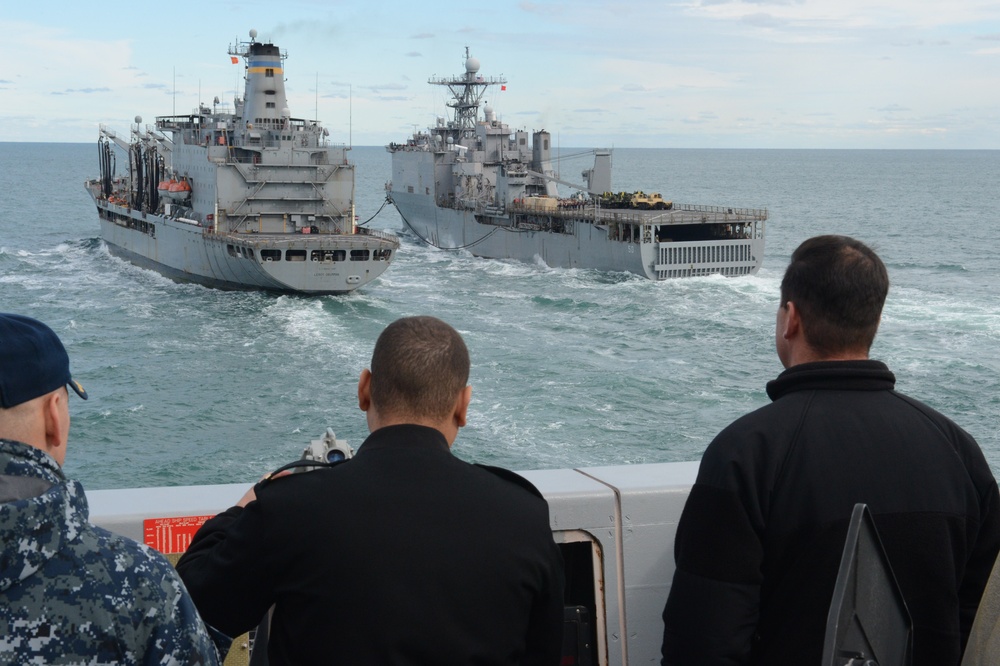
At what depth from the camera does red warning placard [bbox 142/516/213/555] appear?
3.50m

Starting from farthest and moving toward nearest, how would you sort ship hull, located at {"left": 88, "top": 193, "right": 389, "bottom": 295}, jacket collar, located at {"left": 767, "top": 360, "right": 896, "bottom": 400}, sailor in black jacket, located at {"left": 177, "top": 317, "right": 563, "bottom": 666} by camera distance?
ship hull, located at {"left": 88, "top": 193, "right": 389, "bottom": 295}
jacket collar, located at {"left": 767, "top": 360, "right": 896, "bottom": 400}
sailor in black jacket, located at {"left": 177, "top": 317, "right": 563, "bottom": 666}

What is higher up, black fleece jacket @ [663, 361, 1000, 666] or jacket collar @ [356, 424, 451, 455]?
jacket collar @ [356, 424, 451, 455]

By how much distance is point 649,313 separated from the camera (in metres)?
35.2

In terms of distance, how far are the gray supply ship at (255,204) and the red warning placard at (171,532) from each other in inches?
1296

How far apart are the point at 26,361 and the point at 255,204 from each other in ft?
128

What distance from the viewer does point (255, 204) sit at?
39906 millimetres

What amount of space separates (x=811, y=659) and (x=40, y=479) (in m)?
1.92

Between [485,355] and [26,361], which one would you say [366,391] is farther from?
[485,355]

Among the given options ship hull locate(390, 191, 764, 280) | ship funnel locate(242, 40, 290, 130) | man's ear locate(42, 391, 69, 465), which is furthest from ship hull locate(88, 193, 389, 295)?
man's ear locate(42, 391, 69, 465)

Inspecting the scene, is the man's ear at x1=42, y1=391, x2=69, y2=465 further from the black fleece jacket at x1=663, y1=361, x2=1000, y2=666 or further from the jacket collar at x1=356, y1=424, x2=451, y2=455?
the black fleece jacket at x1=663, y1=361, x2=1000, y2=666

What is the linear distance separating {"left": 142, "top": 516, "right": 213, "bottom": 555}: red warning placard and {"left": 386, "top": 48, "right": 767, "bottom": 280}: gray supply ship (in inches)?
1480

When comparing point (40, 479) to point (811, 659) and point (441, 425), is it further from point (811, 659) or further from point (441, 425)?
point (811, 659)

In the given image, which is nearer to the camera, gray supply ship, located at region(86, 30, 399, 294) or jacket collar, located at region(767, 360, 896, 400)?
jacket collar, located at region(767, 360, 896, 400)

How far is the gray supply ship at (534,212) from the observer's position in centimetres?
4144
